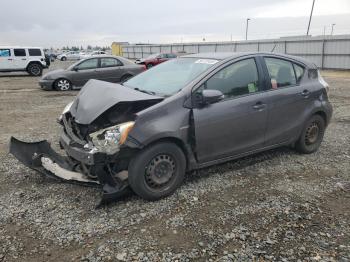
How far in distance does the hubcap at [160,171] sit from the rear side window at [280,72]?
6.45 feet

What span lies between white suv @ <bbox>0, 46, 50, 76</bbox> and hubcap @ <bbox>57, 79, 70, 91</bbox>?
9.93 m

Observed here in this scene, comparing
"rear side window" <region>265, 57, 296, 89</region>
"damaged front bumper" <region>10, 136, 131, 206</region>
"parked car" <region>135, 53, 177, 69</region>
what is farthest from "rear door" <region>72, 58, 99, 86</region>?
"parked car" <region>135, 53, 177, 69</region>

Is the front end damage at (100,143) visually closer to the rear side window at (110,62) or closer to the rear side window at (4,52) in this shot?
the rear side window at (110,62)

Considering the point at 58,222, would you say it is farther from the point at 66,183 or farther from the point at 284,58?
the point at 284,58

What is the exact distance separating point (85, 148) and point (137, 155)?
592 millimetres

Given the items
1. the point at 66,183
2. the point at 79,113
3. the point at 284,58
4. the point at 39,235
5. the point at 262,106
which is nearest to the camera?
the point at 39,235

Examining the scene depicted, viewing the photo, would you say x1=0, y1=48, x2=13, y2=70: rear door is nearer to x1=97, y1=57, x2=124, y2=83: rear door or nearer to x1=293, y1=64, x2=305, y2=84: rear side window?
x1=97, y1=57, x2=124, y2=83: rear door

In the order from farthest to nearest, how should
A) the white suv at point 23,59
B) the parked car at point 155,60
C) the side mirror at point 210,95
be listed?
1. the parked car at point 155,60
2. the white suv at point 23,59
3. the side mirror at point 210,95

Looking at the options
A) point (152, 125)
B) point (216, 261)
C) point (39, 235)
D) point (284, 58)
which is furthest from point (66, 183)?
point (284, 58)

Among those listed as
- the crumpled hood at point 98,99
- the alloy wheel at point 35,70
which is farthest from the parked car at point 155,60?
the crumpled hood at point 98,99

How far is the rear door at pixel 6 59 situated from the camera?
21.9 metres

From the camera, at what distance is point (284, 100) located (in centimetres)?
499

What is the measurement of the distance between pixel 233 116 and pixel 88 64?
10976mm

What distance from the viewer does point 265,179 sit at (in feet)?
15.2
